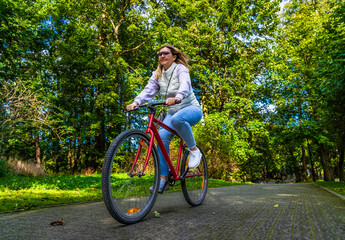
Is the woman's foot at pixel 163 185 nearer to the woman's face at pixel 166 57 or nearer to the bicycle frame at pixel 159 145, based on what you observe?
the bicycle frame at pixel 159 145

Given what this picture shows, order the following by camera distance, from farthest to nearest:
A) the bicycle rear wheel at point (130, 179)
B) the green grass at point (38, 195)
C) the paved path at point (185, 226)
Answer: the green grass at point (38, 195), the bicycle rear wheel at point (130, 179), the paved path at point (185, 226)

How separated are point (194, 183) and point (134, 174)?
4.63 feet

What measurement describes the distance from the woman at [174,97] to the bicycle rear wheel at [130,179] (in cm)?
27

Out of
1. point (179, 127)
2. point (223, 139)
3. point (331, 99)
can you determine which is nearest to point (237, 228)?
point (179, 127)

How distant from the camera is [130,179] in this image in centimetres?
267

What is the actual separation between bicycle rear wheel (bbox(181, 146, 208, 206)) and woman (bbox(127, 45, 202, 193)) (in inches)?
8.9

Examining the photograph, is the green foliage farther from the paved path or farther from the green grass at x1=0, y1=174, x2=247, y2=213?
→ the paved path

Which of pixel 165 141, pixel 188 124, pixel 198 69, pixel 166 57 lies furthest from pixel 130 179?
pixel 198 69

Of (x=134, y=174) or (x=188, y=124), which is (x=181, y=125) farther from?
(x=134, y=174)

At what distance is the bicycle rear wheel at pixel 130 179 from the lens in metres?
2.21

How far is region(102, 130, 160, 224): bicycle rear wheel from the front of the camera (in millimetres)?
2209

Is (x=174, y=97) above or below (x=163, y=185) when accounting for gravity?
above

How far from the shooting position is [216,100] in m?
17.4

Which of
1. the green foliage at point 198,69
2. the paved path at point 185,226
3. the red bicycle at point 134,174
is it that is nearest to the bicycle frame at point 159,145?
the red bicycle at point 134,174
